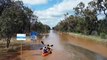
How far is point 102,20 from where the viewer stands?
74438mm

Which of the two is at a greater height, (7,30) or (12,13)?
(12,13)

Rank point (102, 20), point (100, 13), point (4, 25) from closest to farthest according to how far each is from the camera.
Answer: point (4, 25)
point (100, 13)
point (102, 20)

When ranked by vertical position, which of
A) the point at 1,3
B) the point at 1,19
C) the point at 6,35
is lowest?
the point at 6,35

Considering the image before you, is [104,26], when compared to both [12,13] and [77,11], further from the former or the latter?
[12,13]

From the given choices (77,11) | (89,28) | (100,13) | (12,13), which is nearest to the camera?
(12,13)

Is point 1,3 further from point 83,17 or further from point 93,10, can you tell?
point 83,17

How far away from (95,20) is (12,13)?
135 ft

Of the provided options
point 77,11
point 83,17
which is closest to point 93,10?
point 83,17

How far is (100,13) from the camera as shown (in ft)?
229

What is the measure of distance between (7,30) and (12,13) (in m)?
4.25

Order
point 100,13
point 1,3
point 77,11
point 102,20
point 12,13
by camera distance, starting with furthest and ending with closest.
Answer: point 77,11 < point 102,20 < point 100,13 < point 1,3 < point 12,13

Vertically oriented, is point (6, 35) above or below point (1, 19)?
below

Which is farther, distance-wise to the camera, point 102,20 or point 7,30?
point 102,20

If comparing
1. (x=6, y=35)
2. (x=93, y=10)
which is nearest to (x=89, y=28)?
(x=93, y=10)
